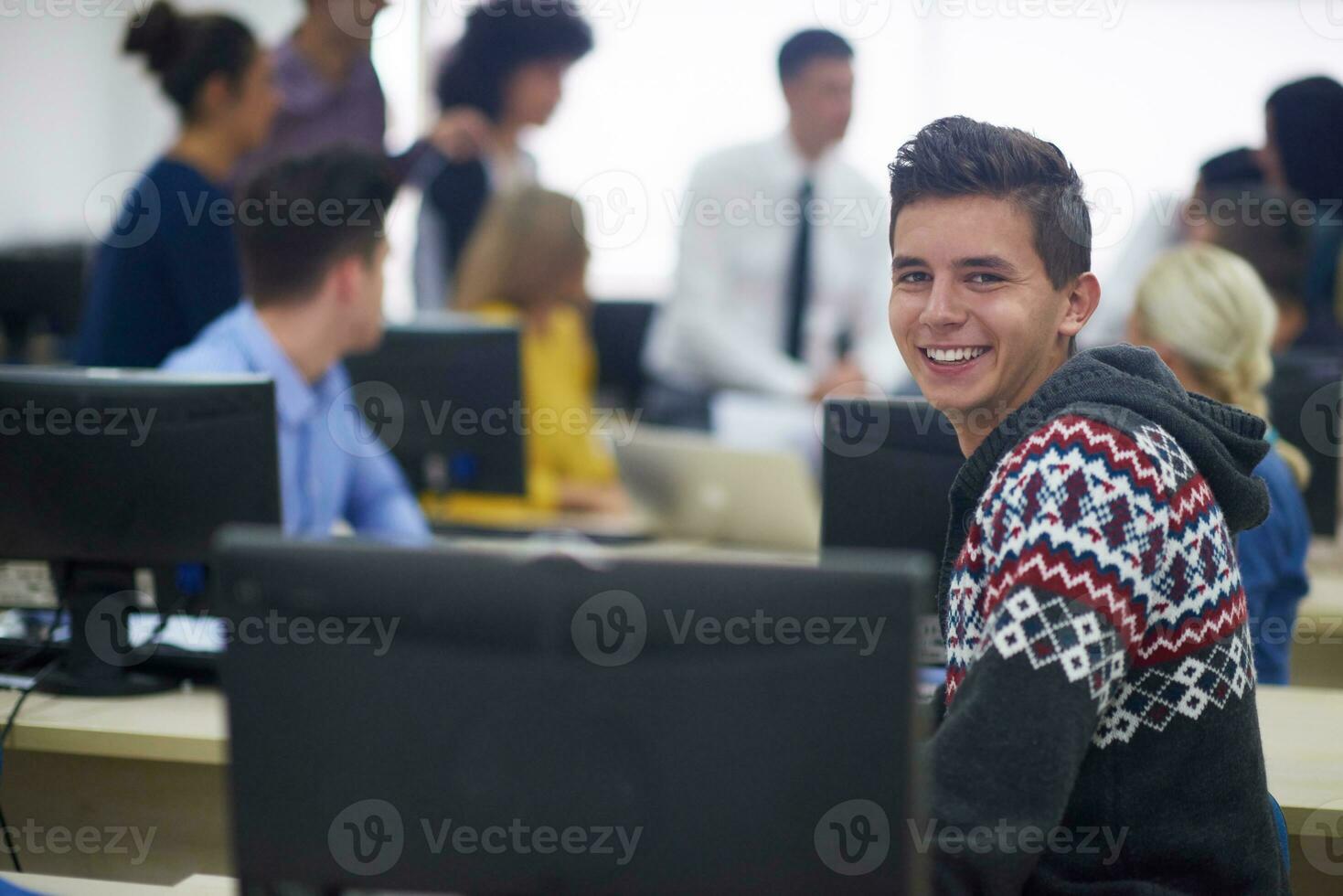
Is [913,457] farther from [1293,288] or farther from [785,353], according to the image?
[785,353]

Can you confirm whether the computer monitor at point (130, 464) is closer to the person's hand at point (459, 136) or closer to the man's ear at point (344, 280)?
the man's ear at point (344, 280)

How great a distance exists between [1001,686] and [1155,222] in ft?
11.8

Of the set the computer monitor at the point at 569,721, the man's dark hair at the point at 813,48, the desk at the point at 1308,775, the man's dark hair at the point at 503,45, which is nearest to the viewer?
the computer monitor at the point at 569,721

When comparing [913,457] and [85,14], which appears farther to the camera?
[85,14]

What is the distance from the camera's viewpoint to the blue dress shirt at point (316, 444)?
94.7 inches

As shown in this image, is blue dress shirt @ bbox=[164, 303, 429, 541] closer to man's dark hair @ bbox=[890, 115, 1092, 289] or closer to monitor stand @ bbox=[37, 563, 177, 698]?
monitor stand @ bbox=[37, 563, 177, 698]

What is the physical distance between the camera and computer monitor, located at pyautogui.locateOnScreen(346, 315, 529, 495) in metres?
2.85

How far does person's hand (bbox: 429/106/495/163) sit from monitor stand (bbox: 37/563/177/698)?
93.3 inches

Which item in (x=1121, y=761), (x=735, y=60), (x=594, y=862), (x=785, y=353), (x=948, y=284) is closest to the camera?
(x=594, y=862)

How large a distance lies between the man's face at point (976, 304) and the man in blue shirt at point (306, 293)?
130 centimetres

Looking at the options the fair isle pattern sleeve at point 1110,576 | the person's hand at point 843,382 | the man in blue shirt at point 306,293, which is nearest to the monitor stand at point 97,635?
the man in blue shirt at point 306,293

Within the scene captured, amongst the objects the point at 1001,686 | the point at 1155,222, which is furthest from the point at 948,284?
the point at 1155,222

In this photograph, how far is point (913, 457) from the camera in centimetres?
189

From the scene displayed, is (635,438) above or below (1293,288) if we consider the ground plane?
below
